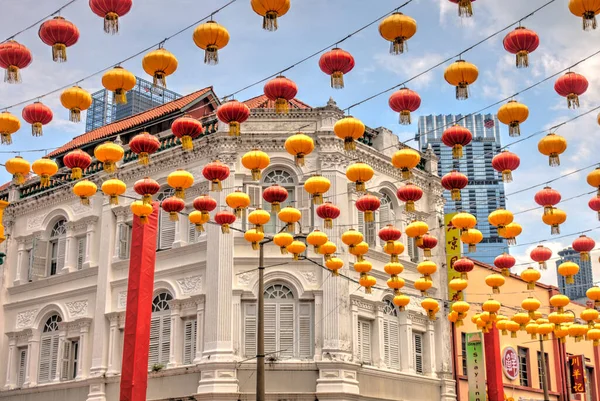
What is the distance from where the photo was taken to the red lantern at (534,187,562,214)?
17.4 metres

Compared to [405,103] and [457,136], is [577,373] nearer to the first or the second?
[457,136]

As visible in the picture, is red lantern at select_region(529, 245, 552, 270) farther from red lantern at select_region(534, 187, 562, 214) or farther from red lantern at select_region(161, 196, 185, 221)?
red lantern at select_region(161, 196, 185, 221)

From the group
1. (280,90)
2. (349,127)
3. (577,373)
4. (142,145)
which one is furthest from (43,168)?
(577,373)

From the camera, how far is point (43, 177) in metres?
17.7

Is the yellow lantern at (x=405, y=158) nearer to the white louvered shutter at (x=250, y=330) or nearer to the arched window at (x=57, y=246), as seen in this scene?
the white louvered shutter at (x=250, y=330)

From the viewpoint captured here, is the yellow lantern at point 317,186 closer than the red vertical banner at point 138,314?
Yes

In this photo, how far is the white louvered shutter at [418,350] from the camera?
27688 mm

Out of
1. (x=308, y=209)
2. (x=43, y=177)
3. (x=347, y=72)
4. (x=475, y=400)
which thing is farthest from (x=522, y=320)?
(x=43, y=177)

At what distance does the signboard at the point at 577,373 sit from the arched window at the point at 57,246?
72.8ft

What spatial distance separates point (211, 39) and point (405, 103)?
3.93 meters

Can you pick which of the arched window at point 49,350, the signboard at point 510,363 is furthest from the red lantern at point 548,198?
the arched window at point 49,350

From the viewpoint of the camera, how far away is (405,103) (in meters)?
15.1

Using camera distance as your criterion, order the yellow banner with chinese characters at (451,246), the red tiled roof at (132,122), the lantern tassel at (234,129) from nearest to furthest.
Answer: the lantern tassel at (234,129)
the yellow banner with chinese characters at (451,246)
the red tiled roof at (132,122)

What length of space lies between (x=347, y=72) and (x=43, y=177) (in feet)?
24.4
